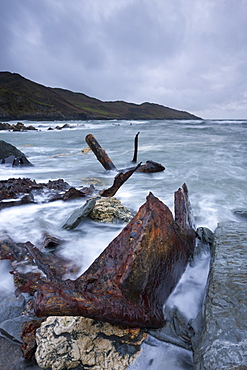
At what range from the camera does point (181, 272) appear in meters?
2.22

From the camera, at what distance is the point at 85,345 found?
142 centimetres

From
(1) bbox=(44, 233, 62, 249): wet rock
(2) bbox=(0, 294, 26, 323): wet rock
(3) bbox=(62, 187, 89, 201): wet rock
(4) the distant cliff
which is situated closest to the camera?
(2) bbox=(0, 294, 26, 323): wet rock

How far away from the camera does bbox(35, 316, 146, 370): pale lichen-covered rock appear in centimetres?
140

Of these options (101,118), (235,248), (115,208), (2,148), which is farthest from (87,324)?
(101,118)

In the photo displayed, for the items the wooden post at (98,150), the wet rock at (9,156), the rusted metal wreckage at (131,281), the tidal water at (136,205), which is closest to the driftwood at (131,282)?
the rusted metal wreckage at (131,281)

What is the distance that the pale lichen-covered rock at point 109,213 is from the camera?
363 centimetres

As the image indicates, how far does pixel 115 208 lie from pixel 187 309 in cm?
202

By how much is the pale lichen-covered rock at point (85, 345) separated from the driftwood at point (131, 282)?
131 mm

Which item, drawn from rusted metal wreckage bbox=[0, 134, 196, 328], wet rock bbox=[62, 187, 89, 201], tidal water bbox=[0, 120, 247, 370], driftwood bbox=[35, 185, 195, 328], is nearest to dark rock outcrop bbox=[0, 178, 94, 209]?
wet rock bbox=[62, 187, 89, 201]

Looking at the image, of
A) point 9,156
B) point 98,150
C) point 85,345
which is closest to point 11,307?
point 85,345

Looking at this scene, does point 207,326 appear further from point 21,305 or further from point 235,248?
point 21,305

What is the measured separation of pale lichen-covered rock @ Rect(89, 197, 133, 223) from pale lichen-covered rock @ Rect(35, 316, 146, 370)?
2.17 metres

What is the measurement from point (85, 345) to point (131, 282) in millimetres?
451

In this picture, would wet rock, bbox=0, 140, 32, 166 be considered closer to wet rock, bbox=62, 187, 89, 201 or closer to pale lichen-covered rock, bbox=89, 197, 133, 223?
wet rock, bbox=62, 187, 89, 201
